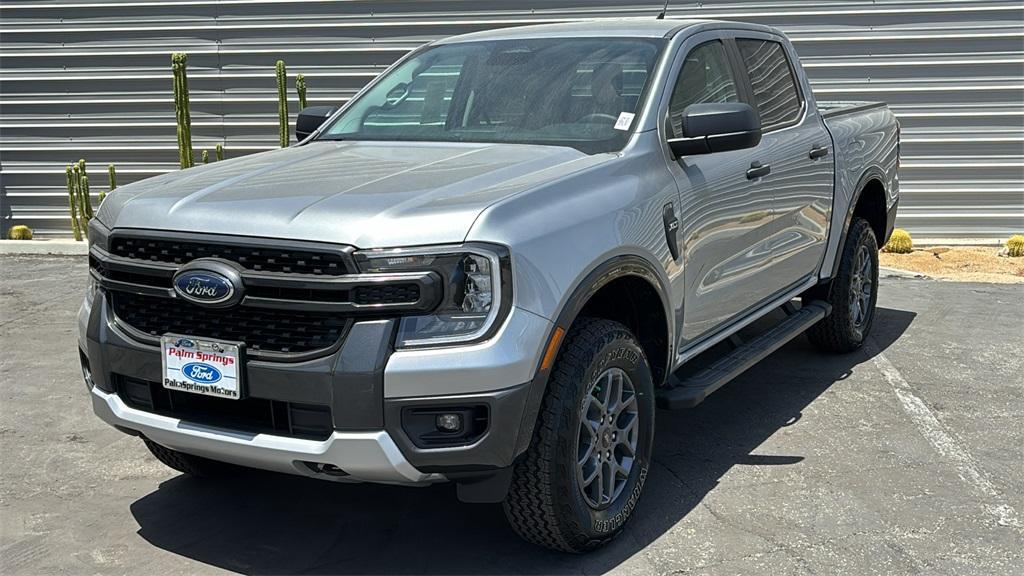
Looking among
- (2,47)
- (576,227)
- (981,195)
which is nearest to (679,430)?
(576,227)

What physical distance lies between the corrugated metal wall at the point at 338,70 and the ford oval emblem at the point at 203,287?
7.57 metres

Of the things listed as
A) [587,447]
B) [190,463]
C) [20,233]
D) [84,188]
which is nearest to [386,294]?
[587,447]

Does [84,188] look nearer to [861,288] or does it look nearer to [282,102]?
[282,102]

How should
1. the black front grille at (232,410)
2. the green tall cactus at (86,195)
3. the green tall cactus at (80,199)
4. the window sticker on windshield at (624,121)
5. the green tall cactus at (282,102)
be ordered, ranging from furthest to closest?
the green tall cactus at (80,199) < the green tall cactus at (86,195) < the green tall cactus at (282,102) < the window sticker on windshield at (624,121) < the black front grille at (232,410)

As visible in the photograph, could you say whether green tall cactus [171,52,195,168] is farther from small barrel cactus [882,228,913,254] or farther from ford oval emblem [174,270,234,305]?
ford oval emblem [174,270,234,305]

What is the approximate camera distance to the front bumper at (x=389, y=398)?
10.5 ft

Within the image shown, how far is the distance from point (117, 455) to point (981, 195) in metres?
8.61

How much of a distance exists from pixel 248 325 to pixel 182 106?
7196mm

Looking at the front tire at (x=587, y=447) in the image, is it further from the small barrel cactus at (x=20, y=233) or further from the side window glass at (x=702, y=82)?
the small barrel cactus at (x=20, y=233)

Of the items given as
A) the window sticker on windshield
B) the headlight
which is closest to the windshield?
the window sticker on windshield

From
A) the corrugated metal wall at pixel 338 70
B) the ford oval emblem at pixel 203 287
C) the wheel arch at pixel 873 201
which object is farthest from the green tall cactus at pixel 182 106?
the ford oval emblem at pixel 203 287

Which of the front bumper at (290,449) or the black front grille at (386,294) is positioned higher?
the black front grille at (386,294)

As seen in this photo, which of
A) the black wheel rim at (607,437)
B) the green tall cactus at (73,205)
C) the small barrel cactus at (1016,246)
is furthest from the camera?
the green tall cactus at (73,205)

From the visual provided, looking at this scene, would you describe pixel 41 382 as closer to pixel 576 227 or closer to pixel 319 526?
pixel 319 526
